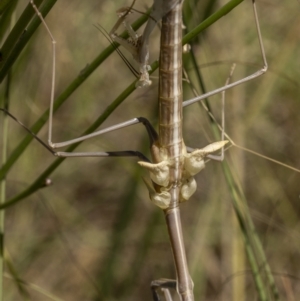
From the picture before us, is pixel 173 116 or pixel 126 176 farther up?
pixel 126 176

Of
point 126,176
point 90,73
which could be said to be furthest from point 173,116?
point 126,176

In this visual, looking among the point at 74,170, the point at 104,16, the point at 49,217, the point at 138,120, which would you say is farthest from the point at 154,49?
the point at 138,120

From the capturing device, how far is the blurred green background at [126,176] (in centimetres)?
221

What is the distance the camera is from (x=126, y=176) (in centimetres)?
278

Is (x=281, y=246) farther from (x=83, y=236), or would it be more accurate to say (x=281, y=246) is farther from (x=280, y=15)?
(x=280, y=15)

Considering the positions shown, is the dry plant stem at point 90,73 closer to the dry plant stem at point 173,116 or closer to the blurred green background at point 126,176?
the dry plant stem at point 173,116

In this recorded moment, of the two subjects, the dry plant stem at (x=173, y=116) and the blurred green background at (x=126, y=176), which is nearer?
the dry plant stem at (x=173, y=116)

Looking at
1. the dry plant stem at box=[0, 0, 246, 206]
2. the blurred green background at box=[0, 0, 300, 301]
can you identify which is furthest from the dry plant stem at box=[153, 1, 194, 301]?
the blurred green background at box=[0, 0, 300, 301]

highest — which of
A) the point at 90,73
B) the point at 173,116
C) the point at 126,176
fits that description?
the point at 126,176

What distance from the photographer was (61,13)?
90.6 inches

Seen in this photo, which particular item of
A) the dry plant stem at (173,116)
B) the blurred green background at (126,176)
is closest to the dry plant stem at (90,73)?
the dry plant stem at (173,116)

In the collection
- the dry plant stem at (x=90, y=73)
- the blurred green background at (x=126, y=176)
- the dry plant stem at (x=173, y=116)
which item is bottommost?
the dry plant stem at (x=173, y=116)

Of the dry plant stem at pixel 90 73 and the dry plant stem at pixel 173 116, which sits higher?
the dry plant stem at pixel 90 73

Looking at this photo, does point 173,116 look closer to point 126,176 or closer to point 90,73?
point 90,73
